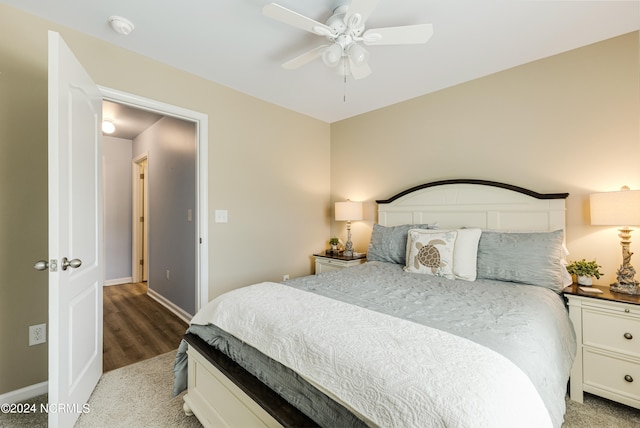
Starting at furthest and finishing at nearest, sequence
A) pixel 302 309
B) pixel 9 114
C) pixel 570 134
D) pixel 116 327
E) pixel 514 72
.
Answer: pixel 116 327, pixel 514 72, pixel 570 134, pixel 9 114, pixel 302 309

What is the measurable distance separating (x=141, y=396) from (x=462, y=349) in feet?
6.68

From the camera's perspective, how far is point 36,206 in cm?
183

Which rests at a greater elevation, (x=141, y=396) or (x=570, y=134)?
(x=570, y=134)

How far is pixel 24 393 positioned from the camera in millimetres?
1789

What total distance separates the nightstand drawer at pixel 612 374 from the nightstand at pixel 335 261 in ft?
6.41

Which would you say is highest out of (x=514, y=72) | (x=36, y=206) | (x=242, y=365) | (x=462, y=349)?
(x=514, y=72)

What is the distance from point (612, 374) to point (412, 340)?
1726mm

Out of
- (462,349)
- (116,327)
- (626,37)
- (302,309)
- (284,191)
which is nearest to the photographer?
(462,349)

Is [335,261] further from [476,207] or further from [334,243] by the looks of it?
[476,207]

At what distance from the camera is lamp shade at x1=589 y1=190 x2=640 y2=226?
1.74 meters

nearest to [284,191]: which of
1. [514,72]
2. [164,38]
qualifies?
[164,38]

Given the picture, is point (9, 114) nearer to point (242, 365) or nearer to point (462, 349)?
point (242, 365)

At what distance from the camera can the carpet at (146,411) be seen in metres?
1.61

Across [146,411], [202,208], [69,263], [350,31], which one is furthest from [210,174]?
[146,411]
